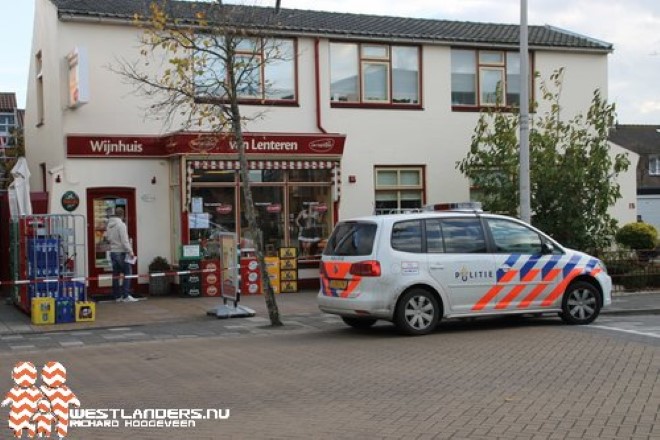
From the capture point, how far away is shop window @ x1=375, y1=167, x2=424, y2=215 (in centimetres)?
2130

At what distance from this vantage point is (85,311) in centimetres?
1488

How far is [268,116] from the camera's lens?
2012 cm

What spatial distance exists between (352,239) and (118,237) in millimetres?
6654

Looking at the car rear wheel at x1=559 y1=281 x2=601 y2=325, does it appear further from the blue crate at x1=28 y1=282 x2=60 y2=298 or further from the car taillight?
the blue crate at x1=28 y1=282 x2=60 y2=298

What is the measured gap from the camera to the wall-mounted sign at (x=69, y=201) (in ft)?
59.6

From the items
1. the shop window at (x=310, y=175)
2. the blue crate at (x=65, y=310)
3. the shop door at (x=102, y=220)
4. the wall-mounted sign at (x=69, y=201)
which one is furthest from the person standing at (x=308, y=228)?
the blue crate at (x=65, y=310)

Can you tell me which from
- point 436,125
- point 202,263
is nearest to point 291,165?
point 202,263

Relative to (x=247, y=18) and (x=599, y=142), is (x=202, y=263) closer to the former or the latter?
(x=247, y=18)

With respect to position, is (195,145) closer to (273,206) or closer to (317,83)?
(273,206)

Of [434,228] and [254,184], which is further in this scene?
[254,184]

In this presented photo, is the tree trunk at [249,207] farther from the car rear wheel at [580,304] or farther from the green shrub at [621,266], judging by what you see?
the green shrub at [621,266]

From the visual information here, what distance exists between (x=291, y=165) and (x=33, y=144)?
7.54 meters

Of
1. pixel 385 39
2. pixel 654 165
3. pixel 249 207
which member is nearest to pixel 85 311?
pixel 249 207

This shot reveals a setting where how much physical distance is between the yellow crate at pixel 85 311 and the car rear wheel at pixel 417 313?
18.9 ft
